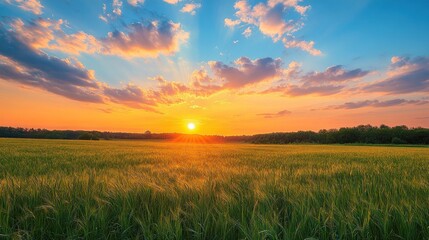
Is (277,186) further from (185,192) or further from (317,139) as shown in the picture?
(317,139)

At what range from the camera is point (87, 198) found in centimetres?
260

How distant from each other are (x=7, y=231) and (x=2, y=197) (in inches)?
37.9

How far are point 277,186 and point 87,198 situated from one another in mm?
2247

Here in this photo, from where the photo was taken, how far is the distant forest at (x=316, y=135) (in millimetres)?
93500

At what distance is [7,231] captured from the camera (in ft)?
6.43

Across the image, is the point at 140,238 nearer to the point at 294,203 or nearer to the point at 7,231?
the point at 7,231

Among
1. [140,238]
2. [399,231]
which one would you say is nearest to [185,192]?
[140,238]

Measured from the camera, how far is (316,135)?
11288 centimetres

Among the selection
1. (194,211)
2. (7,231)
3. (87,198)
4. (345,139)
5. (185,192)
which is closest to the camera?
(7,231)

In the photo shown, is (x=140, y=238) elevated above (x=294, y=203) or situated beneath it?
situated beneath

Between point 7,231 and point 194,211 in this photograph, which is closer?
point 7,231

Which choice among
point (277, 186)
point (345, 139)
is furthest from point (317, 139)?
point (277, 186)

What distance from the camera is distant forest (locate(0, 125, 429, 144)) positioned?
93500 mm

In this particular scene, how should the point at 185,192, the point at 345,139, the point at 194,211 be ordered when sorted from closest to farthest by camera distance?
the point at 194,211 < the point at 185,192 < the point at 345,139
